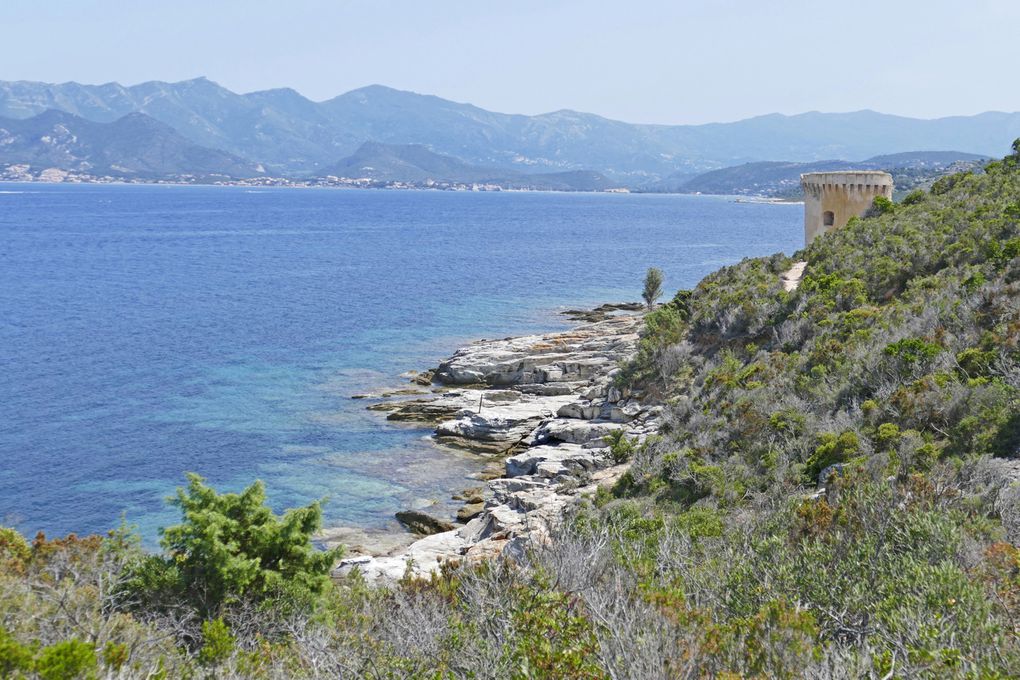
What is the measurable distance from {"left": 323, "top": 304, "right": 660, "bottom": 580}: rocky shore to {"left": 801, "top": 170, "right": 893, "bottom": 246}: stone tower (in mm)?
10633

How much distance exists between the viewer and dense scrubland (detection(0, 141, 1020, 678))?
800 cm

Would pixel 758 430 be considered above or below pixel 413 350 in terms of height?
above

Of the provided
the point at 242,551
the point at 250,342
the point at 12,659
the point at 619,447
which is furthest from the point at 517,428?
the point at 12,659

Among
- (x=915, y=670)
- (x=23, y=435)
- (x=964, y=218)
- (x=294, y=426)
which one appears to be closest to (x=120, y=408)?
(x=23, y=435)

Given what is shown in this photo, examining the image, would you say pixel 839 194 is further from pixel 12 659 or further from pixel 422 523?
pixel 12 659

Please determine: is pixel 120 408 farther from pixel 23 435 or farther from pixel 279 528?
pixel 279 528

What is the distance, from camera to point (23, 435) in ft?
111

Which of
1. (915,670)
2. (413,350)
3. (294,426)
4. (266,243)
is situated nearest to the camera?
(915,670)

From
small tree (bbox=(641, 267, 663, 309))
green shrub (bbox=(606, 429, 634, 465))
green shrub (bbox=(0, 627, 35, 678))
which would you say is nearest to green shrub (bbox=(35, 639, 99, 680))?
green shrub (bbox=(0, 627, 35, 678))

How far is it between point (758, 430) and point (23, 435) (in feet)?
89.9

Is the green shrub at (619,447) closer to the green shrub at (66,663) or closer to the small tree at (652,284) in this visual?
the green shrub at (66,663)

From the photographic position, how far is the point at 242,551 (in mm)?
15539

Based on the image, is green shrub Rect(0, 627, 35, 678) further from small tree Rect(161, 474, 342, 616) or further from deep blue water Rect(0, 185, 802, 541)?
deep blue water Rect(0, 185, 802, 541)

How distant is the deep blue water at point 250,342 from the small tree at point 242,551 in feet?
36.5
